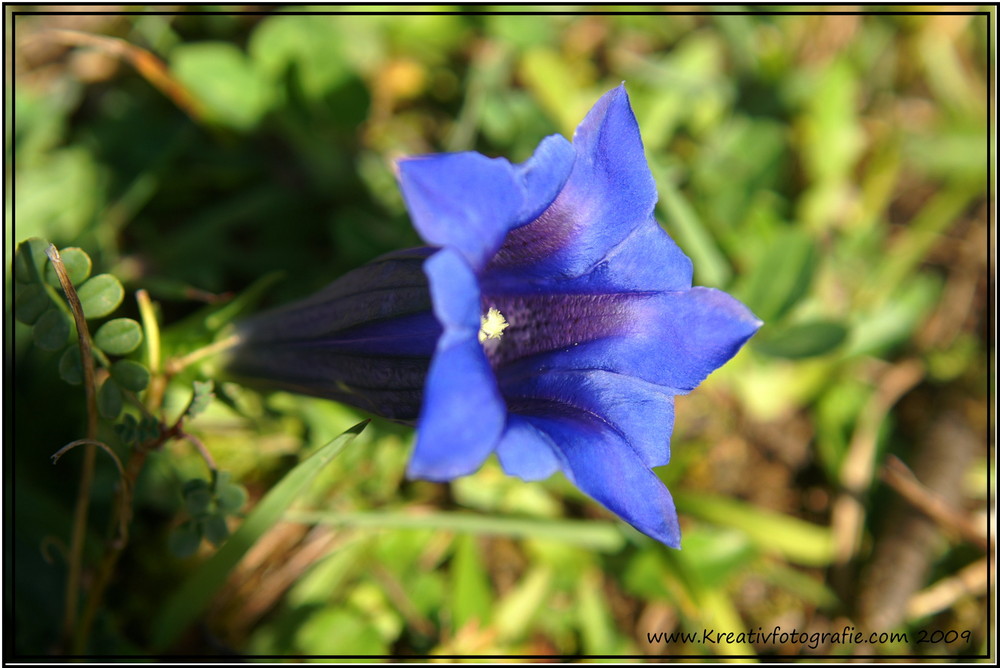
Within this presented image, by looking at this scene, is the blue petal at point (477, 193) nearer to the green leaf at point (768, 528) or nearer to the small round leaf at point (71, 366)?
the small round leaf at point (71, 366)

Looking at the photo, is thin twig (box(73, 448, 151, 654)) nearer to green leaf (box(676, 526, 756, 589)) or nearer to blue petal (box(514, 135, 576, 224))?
blue petal (box(514, 135, 576, 224))

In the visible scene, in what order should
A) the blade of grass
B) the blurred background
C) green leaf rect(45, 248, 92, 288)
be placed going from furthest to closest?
the blurred background → the blade of grass → green leaf rect(45, 248, 92, 288)

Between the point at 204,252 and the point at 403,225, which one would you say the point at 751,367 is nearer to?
the point at 403,225

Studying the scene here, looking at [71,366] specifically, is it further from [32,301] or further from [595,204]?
[595,204]

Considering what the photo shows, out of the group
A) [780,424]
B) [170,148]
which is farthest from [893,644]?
[170,148]

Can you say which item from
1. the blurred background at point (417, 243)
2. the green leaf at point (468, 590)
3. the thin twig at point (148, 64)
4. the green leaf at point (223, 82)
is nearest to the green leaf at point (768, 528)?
the blurred background at point (417, 243)

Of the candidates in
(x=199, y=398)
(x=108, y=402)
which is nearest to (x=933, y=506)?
(x=199, y=398)

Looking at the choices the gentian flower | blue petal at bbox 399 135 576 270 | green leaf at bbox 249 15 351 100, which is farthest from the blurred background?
blue petal at bbox 399 135 576 270
